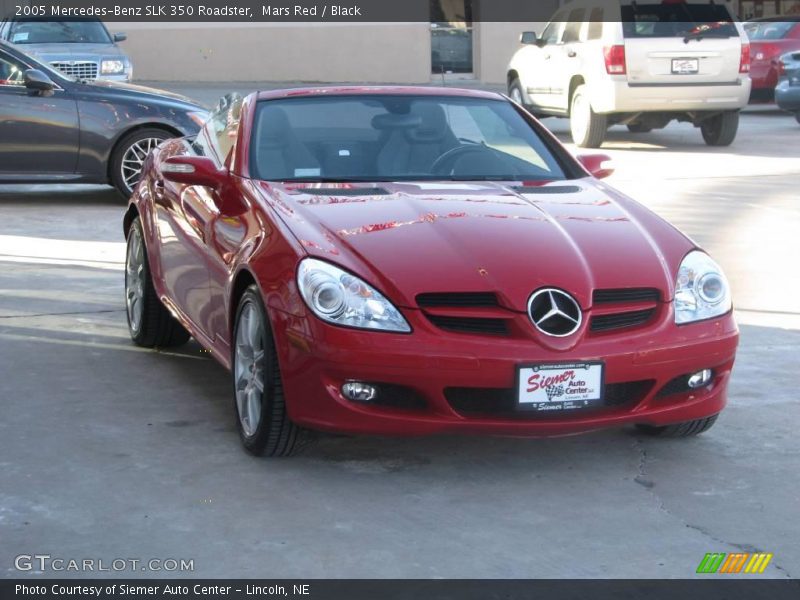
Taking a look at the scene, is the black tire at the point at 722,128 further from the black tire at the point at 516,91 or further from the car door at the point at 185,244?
the car door at the point at 185,244

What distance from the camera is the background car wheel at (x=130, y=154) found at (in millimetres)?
12195

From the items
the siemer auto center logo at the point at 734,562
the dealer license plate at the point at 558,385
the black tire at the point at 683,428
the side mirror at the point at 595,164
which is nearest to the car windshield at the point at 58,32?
the side mirror at the point at 595,164

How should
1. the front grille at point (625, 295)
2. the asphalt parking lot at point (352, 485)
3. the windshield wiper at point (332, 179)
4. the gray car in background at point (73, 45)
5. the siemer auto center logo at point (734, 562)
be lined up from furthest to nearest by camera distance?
the gray car in background at point (73, 45)
the windshield wiper at point (332, 179)
the front grille at point (625, 295)
the asphalt parking lot at point (352, 485)
the siemer auto center logo at point (734, 562)

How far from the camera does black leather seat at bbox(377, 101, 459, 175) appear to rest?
6191mm

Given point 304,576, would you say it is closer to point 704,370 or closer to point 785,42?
point 704,370

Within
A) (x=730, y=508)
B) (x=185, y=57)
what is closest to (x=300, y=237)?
(x=730, y=508)

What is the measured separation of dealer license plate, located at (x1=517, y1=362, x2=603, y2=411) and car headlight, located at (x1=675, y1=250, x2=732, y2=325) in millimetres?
423

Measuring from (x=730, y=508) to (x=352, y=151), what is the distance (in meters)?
2.31

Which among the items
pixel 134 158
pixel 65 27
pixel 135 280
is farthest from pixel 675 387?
pixel 65 27

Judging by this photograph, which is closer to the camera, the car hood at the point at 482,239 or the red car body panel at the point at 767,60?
the car hood at the point at 482,239

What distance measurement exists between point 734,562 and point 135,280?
3.92m

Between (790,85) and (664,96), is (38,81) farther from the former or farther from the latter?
(790,85)

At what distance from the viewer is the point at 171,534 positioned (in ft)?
14.7

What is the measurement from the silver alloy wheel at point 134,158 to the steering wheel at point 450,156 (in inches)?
249
